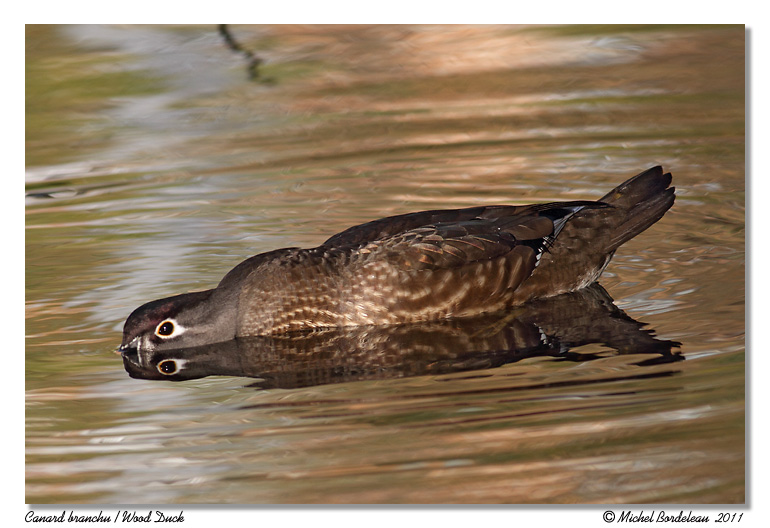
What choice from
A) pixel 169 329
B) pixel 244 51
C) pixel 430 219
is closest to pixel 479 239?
pixel 430 219

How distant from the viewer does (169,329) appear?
766 cm

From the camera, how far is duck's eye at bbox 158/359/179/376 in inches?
291

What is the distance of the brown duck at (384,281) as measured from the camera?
780 cm

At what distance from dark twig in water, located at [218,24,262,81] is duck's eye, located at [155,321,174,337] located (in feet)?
13.2

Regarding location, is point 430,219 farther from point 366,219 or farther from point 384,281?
point 366,219

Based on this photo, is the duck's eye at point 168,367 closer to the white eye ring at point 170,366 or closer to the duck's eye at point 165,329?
the white eye ring at point 170,366

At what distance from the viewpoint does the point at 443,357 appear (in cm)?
732

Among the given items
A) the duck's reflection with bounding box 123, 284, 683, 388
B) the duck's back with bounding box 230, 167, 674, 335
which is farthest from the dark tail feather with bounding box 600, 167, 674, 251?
the duck's reflection with bounding box 123, 284, 683, 388

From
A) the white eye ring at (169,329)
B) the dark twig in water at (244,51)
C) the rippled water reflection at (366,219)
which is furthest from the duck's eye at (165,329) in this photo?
the dark twig in water at (244,51)

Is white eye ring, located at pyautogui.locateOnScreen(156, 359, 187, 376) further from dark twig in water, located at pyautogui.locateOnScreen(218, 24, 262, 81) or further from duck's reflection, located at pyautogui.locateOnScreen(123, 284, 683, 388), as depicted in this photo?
dark twig in water, located at pyautogui.locateOnScreen(218, 24, 262, 81)

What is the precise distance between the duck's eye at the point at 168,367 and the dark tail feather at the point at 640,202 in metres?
3.16

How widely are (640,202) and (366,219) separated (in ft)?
8.18
